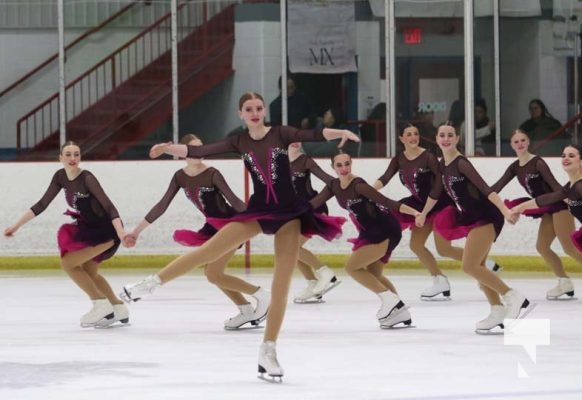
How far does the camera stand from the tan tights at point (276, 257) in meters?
7.46

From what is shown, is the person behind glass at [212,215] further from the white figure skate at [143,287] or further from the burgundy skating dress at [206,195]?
the white figure skate at [143,287]

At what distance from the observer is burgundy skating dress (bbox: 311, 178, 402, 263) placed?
10445mm

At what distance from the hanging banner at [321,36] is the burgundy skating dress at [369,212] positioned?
5409mm

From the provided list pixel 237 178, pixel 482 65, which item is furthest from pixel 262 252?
pixel 482 65

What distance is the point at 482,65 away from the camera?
15.9 metres

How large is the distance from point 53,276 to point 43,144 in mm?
1872

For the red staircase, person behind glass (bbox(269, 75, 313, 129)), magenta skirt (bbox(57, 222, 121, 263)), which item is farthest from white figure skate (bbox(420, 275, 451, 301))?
the red staircase

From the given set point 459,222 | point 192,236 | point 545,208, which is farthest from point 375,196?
point 545,208

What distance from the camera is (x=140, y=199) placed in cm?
1514

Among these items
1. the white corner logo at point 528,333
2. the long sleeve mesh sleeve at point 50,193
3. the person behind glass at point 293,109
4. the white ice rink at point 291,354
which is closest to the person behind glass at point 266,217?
the white ice rink at point 291,354

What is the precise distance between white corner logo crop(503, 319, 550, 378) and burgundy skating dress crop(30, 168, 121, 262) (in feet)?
8.51

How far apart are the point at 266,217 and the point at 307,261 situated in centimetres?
465

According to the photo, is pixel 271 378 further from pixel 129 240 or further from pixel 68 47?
pixel 68 47

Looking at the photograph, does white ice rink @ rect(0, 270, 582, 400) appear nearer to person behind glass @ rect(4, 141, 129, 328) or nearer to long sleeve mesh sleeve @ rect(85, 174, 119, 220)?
person behind glass @ rect(4, 141, 129, 328)
